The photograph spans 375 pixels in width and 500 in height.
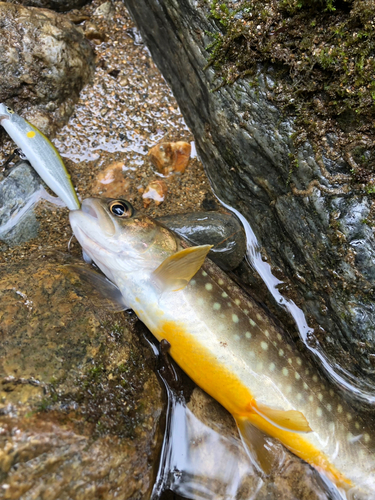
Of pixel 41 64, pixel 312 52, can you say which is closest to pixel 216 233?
pixel 312 52

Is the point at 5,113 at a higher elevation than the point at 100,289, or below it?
higher

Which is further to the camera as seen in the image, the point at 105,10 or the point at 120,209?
the point at 105,10

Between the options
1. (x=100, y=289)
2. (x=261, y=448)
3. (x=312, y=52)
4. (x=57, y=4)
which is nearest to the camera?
(x=312, y=52)

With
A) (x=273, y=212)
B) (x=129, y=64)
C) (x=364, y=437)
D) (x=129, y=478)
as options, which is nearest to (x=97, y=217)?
(x=273, y=212)

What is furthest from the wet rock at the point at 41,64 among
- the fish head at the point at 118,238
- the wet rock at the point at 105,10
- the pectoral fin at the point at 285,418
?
the pectoral fin at the point at 285,418

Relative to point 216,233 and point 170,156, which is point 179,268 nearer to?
point 216,233

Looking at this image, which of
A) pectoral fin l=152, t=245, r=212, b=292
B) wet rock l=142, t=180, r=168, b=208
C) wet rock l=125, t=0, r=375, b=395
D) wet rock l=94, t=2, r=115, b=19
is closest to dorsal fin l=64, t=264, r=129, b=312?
pectoral fin l=152, t=245, r=212, b=292

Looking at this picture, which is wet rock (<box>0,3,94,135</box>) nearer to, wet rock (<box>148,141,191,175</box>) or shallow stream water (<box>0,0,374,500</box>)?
shallow stream water (<box>0,0,374,500</box>)
